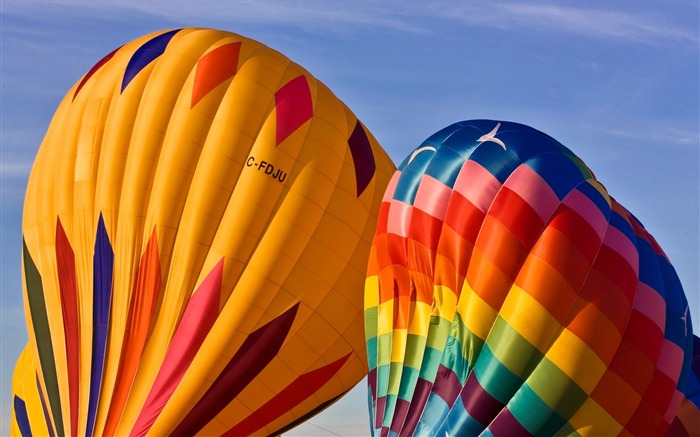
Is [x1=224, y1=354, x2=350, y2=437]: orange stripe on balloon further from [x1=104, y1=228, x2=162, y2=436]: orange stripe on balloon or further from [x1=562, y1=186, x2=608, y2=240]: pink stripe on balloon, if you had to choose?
[x1=562, y1=186, x2=608, y2=240]: pink stripe on balloon

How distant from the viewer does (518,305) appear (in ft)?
54.6

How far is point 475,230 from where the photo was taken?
17094mm

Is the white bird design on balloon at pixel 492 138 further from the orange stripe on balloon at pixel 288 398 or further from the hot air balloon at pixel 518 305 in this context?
the orange stripe on balloon at pixel 288 398

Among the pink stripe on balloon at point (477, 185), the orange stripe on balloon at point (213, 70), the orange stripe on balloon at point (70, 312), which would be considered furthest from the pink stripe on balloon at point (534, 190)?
the orange stripe on balloon at point (70, 312)

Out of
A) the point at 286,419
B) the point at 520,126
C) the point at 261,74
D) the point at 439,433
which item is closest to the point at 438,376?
the point at 439,433

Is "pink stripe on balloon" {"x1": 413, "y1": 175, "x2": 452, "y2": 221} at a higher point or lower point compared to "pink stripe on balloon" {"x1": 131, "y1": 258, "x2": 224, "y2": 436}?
higher

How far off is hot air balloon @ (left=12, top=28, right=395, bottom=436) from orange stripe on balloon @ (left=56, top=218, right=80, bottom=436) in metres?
0.02

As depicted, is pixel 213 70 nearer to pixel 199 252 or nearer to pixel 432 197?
pixel 199 252

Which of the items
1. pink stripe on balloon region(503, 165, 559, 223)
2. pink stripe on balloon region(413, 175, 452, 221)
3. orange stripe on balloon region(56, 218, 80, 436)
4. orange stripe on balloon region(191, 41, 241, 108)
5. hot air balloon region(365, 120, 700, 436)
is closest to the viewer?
hot air balloon region(365, 120, 700, 436)

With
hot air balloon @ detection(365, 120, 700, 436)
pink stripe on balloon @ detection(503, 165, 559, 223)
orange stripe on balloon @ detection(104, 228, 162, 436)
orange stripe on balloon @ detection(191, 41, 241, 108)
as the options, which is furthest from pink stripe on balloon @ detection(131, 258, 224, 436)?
pink stripe on balloon @ detection(503, 165, 559, 223)

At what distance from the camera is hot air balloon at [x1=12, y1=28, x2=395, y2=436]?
20156 millimetres

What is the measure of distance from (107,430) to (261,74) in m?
4.97

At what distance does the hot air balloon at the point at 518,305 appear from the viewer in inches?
654

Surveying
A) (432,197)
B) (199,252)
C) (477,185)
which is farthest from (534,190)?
(199,252)
